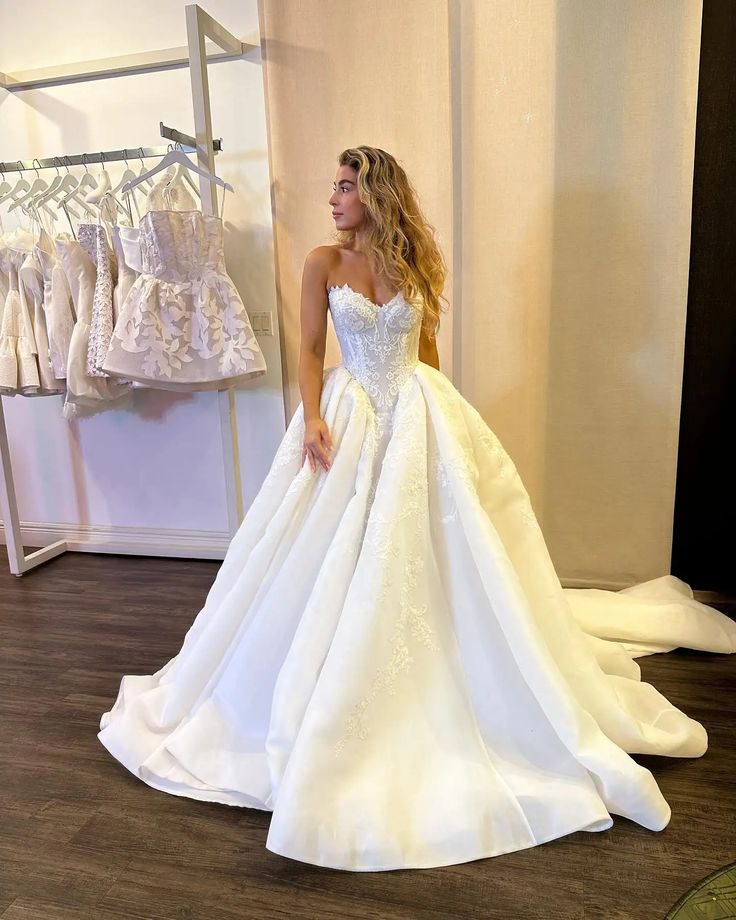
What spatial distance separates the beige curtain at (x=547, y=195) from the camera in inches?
103

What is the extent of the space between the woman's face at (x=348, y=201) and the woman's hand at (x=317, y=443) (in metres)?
0.57

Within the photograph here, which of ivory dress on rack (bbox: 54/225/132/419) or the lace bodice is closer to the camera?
the lace bodice

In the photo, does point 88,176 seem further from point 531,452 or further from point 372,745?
point 372,745

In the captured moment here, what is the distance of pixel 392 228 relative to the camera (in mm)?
1916

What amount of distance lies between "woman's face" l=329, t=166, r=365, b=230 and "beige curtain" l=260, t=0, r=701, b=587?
96 cm

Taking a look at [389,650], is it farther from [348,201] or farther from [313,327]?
[348,201]

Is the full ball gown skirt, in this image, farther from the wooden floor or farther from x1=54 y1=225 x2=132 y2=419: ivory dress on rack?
x1=54 y1=225 x2=132 y2=419: ivory dress on rack

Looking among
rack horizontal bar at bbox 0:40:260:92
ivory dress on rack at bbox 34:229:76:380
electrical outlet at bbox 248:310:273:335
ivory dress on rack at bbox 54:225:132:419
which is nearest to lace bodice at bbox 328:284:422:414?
electrical outlet at bbox 248:310:273:335

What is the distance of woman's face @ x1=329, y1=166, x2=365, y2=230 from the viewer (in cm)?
193

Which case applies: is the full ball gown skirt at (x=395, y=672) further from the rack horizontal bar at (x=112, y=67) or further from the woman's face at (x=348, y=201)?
the rack horizontal bar at (x=112, y=67)

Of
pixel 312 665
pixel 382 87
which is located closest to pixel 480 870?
pixel 312 665

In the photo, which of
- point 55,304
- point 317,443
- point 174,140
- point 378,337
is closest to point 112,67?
point 174,140

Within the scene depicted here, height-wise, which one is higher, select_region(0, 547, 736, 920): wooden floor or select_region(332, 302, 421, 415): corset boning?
select_region(332, 302, 421, 415): corset boning

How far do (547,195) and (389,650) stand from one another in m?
1.97
